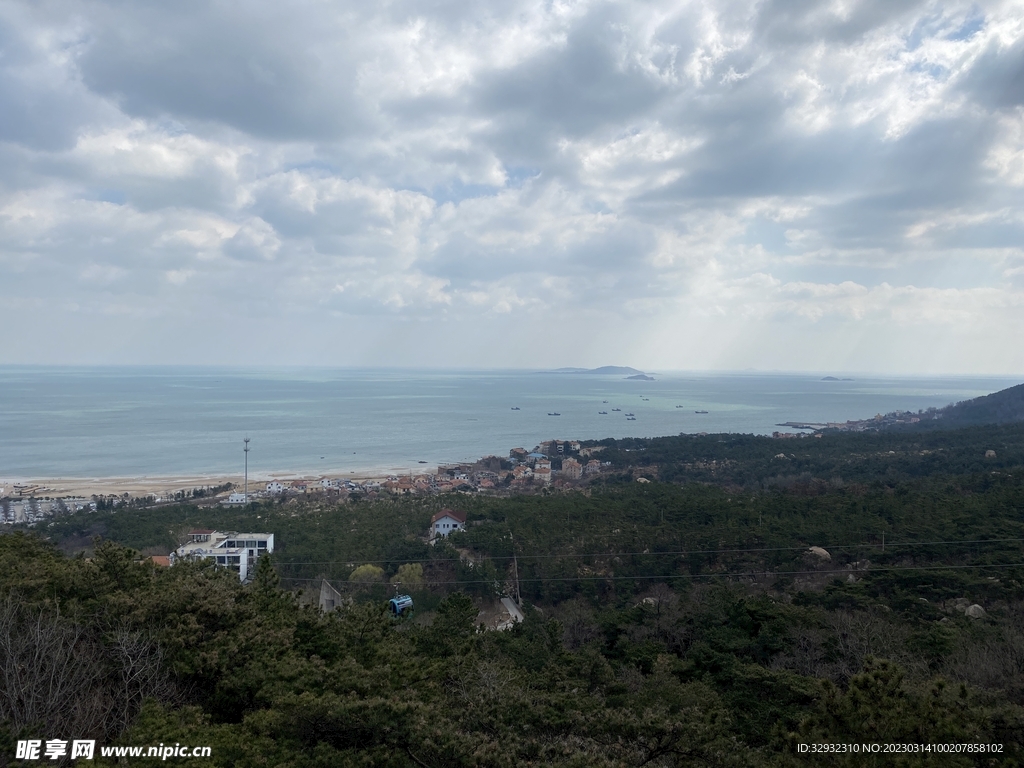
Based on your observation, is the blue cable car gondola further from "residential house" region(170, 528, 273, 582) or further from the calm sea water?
the calm sea water

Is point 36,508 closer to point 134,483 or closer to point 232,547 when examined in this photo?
point 134,483

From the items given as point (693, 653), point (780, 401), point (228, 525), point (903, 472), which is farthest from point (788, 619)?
point (780, 401)

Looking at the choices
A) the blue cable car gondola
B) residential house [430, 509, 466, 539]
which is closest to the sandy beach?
residential house [430, 509, 466, 539]

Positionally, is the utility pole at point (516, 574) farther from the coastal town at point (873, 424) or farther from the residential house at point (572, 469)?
the coastal town at point (873, 424)

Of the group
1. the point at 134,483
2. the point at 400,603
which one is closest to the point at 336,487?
the point at 134,483

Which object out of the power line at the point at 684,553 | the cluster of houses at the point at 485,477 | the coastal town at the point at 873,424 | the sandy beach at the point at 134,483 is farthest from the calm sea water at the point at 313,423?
the power line at the point at 684,553
